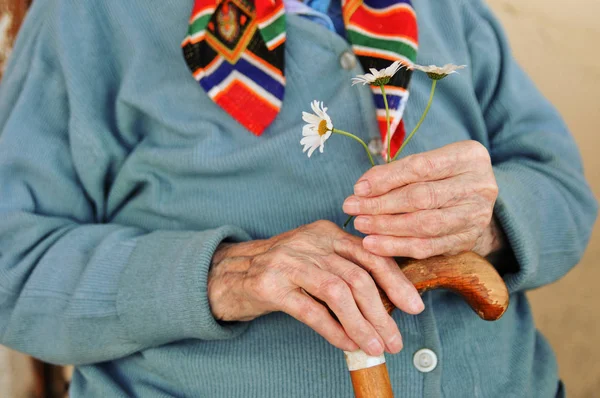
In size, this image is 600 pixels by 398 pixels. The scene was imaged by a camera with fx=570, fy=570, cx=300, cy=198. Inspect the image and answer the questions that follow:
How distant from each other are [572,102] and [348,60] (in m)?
0.70

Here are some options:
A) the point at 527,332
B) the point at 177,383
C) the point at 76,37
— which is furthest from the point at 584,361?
the point at 76,37

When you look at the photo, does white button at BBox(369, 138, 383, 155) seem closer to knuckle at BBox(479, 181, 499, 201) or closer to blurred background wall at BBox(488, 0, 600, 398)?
knuckle at BBox(479, 181, 499, 201)

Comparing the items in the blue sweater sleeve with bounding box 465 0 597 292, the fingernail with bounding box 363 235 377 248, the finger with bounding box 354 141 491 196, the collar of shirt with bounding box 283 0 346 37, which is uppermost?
the collar of shirt with bounding box 283 0 346 37

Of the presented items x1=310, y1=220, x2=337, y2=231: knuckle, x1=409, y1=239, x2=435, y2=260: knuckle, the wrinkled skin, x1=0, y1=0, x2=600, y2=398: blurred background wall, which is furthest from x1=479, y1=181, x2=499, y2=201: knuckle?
x1=0, y1=0, x2=600, y2=398: blurred background wall

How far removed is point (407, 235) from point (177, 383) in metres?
0.48

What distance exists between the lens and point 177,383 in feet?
3.10

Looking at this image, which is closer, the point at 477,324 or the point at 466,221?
the point at 466,221

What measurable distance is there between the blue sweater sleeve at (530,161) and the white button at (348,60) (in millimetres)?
285

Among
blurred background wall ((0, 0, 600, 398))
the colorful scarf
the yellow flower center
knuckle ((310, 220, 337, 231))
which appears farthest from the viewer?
blurred background wall ((0, 0, 600, 398))

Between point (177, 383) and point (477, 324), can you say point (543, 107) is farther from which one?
point (177, 383)

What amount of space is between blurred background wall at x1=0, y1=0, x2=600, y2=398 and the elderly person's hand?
718mm

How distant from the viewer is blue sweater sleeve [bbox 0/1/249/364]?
2.84ft

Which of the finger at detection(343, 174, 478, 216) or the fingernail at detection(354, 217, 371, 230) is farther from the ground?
the finger at detection(343, 174, 478, 216)

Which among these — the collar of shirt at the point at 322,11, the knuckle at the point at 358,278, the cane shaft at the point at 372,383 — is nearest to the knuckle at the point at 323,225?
the knuckle at the point at 358,278
